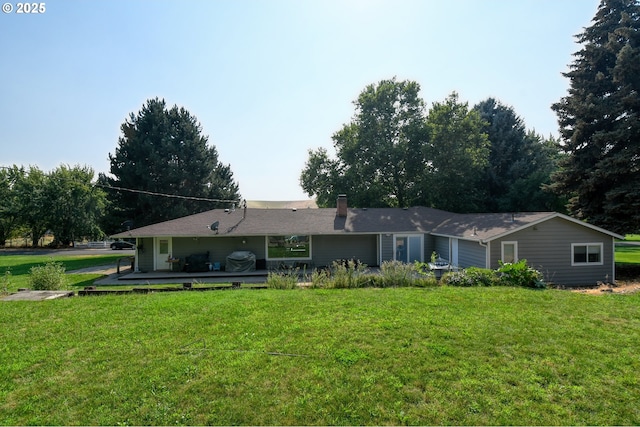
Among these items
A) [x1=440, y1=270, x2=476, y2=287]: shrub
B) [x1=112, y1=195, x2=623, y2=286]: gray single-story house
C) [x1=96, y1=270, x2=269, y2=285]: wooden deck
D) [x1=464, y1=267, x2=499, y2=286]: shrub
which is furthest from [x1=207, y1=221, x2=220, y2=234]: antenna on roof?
[x1=464, y1=267, x2=499, y2=286]: shrub

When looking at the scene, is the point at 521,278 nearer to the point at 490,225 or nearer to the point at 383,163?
the point at 490,225

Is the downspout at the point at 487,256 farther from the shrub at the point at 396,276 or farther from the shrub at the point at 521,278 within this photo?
the shrub at the point at 396,276

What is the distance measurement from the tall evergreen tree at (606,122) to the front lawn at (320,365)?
1336cm

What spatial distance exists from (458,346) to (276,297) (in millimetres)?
4371

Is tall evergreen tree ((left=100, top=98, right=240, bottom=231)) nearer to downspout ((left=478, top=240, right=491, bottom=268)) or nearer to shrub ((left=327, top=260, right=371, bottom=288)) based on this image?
shrub ((left=327, top=260, right=371, bottom=288))

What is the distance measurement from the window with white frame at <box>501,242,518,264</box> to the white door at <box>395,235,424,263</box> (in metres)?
5.11

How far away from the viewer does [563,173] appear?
61.7ft

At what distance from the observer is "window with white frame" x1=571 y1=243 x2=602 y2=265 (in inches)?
572

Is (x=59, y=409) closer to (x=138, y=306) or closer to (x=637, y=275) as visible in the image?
(x=138, y=306)

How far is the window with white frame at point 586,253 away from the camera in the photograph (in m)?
14.5

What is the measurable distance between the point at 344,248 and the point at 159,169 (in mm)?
18670

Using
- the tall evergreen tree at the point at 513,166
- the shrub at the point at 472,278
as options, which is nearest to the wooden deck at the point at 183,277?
the shrub at the point at 472,278

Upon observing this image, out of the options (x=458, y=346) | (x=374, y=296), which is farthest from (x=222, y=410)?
(x=374, y=296)

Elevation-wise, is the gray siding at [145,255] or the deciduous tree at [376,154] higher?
the deciduous tree at [376,154]
